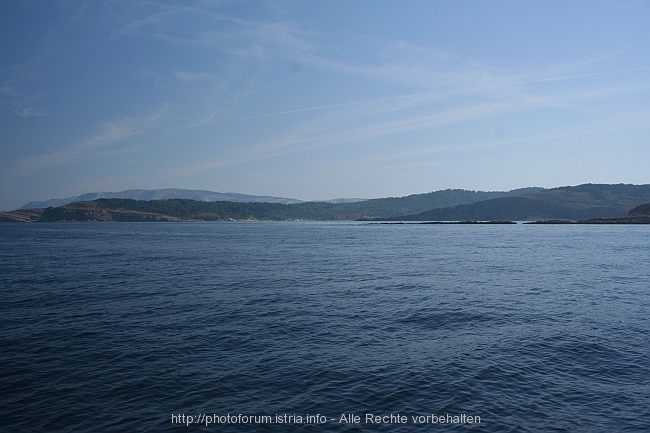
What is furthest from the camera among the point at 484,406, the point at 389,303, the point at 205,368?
the point at 389,303

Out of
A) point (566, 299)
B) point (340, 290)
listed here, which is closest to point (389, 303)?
point (340, 290)

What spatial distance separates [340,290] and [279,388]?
23.9 m

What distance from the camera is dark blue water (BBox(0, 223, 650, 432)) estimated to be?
15938 mm

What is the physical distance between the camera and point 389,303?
3528cm

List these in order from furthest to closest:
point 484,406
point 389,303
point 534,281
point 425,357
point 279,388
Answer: point 534,281 < point 389,303 < point 425,357 < point 279,388 < point 484,406

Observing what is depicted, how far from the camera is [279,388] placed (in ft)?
58.2

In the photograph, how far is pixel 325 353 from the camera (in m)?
22.2

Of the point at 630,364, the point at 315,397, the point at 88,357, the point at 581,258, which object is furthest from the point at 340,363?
the point at 581,258

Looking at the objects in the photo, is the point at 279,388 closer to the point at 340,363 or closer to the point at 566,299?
the point at 340,363

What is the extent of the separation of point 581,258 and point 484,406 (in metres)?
65.4

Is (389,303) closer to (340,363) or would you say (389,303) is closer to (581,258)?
(340,363)

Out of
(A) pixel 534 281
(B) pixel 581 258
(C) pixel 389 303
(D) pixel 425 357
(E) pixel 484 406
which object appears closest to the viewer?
(E) pixel 484 406

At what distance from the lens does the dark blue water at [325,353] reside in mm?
15938

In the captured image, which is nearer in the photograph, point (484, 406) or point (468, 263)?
point (484, 406)
